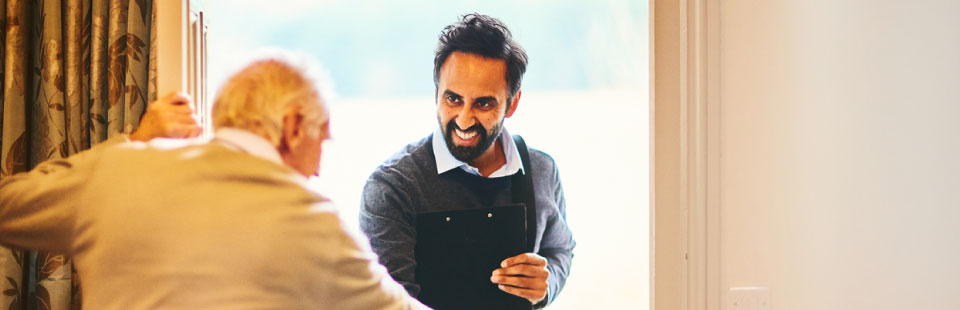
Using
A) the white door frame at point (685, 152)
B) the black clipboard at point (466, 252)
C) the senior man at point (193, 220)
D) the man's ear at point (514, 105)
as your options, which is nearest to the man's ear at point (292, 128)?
the senior man at point (193, 220)

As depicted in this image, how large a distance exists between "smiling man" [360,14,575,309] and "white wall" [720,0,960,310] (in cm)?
55

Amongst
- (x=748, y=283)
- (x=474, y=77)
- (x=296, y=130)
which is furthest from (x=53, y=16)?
(x=748, y=283)

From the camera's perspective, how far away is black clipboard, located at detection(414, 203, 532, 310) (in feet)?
6.00

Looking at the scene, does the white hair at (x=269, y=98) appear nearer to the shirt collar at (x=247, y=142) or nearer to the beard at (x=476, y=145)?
the shirt collar at (x=247, y=142)

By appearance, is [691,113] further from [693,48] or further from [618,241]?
[618,241]

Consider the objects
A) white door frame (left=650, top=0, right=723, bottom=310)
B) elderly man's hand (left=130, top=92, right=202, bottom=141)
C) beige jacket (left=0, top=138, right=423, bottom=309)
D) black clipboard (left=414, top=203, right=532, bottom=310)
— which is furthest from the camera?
white door frame (left=650, top=0, right=723, bottom=310)

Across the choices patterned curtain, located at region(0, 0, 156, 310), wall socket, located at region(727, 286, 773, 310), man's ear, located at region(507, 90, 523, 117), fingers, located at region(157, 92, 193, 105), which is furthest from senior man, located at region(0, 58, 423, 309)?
wall socket, located at region(727, 286, 773, 310)

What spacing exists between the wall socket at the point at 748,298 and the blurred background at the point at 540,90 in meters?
0.23

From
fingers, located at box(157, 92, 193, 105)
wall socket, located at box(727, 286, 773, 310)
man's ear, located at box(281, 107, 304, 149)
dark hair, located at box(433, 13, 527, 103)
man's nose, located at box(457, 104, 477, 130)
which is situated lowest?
wall socket, located at box(727, 286, 773, 310)

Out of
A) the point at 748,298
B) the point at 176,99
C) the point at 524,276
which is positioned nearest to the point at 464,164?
the point at 524,276

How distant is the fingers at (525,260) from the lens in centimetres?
187

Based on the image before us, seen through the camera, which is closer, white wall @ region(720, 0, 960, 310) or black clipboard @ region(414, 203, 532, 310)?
black clipboard @ region(414, 203, 532, 310)

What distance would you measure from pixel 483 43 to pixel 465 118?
173 millimetres

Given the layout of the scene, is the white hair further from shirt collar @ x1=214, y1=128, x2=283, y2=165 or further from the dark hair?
the dark hair
